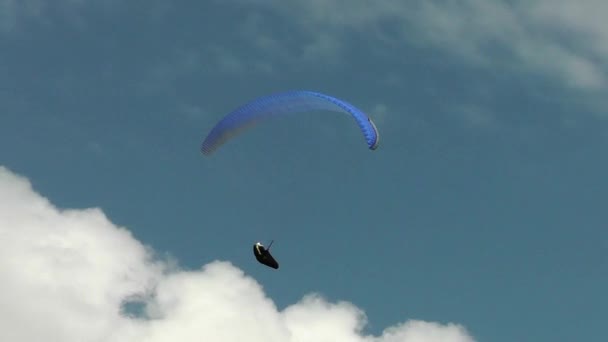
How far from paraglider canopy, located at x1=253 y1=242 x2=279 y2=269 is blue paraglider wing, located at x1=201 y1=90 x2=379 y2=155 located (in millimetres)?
A: 8366

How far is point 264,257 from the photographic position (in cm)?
8538

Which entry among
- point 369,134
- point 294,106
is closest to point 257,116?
point 294,106

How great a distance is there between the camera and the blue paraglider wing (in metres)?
77.8

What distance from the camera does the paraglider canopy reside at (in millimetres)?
85375

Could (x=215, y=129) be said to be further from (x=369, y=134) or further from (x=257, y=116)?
(x=369, y=134)

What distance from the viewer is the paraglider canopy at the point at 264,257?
85.4m

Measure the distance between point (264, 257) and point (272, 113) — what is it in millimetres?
11561

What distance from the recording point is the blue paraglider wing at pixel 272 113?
3063 inches

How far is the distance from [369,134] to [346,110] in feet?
8.13

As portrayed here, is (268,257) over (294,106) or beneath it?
beneath

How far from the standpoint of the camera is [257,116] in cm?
8156

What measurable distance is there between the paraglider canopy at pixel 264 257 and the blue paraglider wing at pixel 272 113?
27.4ft

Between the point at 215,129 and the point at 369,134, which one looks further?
the point at 215,129

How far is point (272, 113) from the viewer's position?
8112 cm
